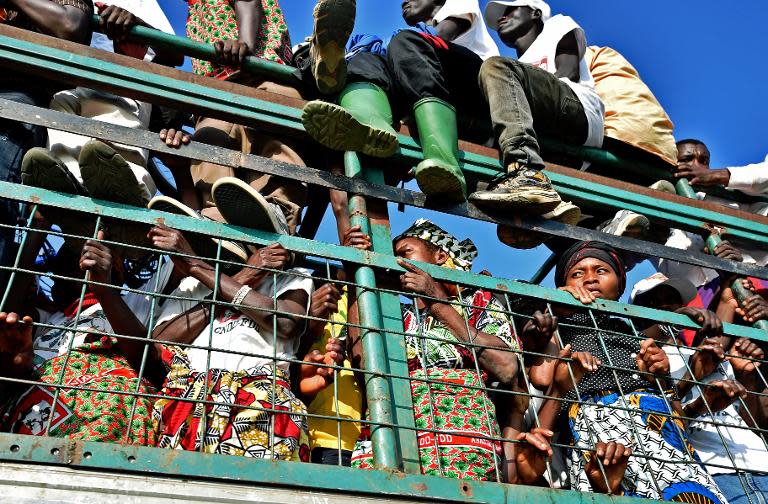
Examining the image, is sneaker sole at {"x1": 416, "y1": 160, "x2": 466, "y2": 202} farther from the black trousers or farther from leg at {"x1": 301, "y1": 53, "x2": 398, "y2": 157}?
the black trousers

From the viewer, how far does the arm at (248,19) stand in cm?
492

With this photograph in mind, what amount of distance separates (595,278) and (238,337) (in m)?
1.88

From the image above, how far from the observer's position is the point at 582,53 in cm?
554

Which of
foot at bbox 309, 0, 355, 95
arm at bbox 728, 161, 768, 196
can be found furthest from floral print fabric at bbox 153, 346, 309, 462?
arm at bbox 728, 161, 768, 196

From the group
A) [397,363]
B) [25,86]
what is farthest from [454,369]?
[25,86]

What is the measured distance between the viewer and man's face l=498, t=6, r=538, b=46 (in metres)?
6.02

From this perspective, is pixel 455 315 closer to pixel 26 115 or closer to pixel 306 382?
pixel 306 382

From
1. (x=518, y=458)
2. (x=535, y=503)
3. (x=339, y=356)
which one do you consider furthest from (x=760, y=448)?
(x=339, y=356)

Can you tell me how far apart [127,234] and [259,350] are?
77 centimetres

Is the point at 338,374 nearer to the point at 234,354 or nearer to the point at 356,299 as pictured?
the point at 356,299

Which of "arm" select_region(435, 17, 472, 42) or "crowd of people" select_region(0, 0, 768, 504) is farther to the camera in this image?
"arm" select_region(435, 17, 472, 42)

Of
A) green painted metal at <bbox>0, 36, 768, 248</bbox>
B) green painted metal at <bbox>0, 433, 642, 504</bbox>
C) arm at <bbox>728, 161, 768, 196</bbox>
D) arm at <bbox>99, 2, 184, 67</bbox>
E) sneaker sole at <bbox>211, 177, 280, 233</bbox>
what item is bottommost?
green painted metal at <bbox>0, 433, 642, 504</bbox>

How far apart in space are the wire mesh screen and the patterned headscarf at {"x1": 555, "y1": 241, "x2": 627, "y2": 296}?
1.20ft

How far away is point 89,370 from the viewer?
3203mm
